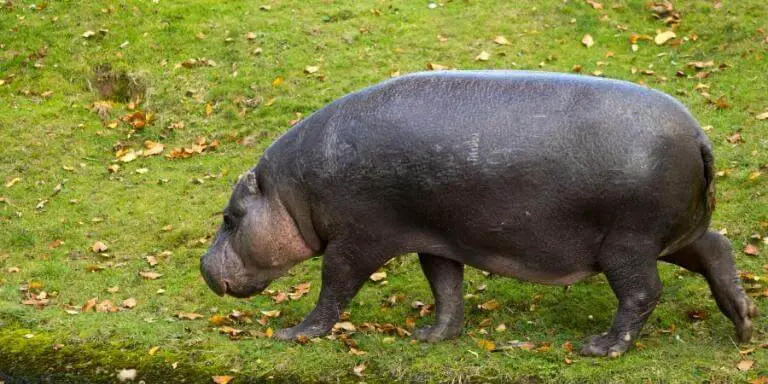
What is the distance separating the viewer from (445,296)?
273 inches

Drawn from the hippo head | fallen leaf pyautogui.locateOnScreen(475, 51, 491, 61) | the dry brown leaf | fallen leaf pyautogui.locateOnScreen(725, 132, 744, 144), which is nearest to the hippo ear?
the hippo head

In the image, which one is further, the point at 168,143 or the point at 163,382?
the point at 168,143

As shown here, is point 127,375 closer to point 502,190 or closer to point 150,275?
point 150,275

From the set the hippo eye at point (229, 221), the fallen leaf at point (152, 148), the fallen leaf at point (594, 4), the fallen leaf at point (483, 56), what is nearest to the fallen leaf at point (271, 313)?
the hippo eye at point (229, 221)

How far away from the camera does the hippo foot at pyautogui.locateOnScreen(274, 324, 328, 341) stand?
6.89 m

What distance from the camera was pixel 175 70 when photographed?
522 inches

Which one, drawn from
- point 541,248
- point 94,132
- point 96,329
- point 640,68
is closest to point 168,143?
point 94,132

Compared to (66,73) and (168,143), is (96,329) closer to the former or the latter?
(168,143)

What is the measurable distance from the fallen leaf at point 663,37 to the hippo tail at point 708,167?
23.0 ft

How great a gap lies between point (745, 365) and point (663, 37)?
7703 millimetres

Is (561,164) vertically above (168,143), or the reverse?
(561,164)

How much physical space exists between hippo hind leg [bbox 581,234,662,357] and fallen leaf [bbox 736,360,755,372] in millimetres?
625

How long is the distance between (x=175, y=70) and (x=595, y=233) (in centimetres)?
853

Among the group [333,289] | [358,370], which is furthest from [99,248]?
[358,370]
